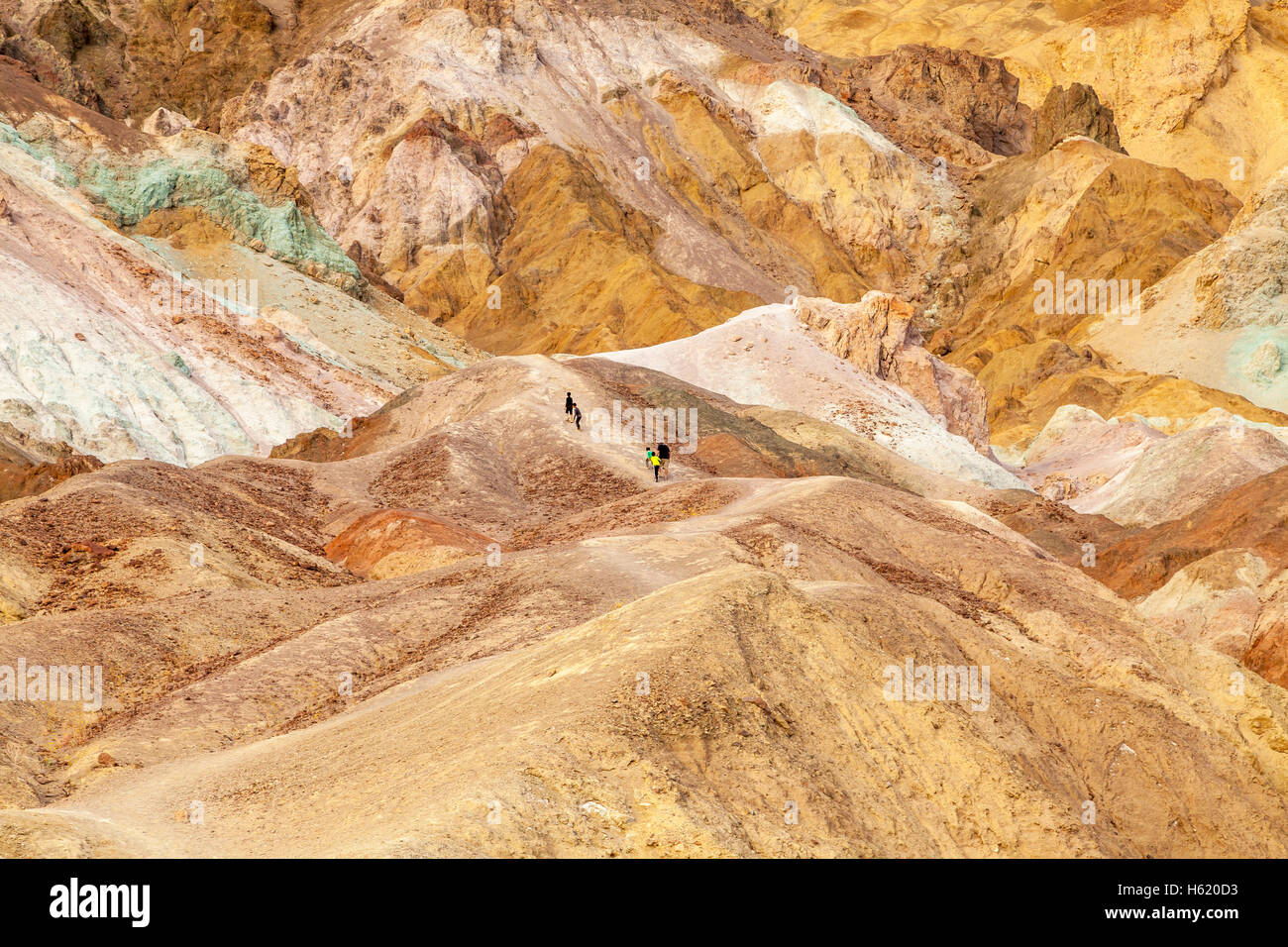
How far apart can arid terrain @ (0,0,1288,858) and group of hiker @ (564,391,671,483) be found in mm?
570

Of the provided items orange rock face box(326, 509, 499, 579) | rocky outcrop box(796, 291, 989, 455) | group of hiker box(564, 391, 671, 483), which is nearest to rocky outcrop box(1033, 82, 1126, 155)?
rocky outcrop box(796, 291, 989, 455)

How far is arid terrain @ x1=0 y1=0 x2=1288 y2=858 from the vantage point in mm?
16047

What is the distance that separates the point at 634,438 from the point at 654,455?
574cm

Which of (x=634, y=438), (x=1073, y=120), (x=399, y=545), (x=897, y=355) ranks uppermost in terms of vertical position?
(x=1073, y=120)

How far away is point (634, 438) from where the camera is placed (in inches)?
1726

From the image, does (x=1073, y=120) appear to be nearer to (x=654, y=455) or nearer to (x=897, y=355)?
(x=897, y=355)

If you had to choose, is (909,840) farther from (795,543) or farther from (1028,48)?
(1028,48)

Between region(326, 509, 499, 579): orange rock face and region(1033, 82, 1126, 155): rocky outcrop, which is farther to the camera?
region(1033, 82, 1126, 155): rocky outcrop

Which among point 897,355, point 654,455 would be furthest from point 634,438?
point 897,355

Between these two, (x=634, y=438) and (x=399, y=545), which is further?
(x=634, y=438)

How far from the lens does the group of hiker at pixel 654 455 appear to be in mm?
38281

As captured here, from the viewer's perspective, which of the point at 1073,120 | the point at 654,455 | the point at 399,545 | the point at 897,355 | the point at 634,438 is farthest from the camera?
the point at 1073,120

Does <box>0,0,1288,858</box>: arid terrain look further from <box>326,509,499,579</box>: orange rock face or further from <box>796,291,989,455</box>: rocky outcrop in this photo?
<box>796,291,989,455</box>: rocky outcrop

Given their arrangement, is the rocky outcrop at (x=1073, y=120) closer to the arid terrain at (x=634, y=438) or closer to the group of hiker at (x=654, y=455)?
the arid terrain at (x=634, y=438)
